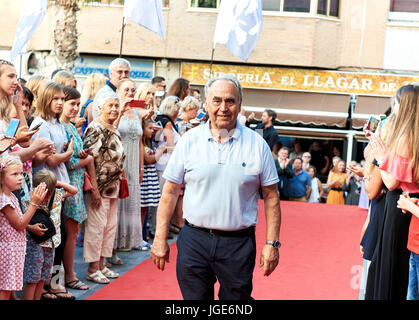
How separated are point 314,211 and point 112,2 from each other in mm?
11845

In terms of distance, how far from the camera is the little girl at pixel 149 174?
888 centimetres

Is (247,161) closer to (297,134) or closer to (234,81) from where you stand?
(234,81)

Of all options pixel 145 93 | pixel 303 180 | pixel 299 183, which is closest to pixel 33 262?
pixel 145 93

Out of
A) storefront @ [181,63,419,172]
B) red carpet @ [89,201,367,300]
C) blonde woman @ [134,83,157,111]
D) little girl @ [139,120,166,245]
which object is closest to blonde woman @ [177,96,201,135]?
little girl @ [139,120,166,245]

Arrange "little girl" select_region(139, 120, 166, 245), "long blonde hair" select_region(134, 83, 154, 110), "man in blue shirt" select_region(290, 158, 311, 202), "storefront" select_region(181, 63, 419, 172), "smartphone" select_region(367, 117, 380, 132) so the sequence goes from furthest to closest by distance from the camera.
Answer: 1. "storefront" select_region(181, 63, 419, 172)
2. "man in blue shirt" select_region(290, 158, 311, 202)
3. "little girl" select_region(139, 120, 166, 245)
4. "long blonde hair" select_region(134, 83, 154, 110)
5. "smartphone" select_region(367, 117, 380, 132)

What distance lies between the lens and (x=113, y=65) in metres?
8.44

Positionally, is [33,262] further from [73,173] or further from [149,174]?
[149,174]

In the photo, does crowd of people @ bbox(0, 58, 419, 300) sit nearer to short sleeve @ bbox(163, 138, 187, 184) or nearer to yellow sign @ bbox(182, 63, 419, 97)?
short sleeve @ bbox(163, 138, 187, 184)

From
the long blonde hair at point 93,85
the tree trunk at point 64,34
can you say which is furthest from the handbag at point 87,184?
the tree trunk at point 64,34

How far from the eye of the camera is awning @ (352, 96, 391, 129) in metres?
21.5

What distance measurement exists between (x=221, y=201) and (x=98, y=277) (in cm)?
310

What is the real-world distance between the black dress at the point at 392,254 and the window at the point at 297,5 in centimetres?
1754

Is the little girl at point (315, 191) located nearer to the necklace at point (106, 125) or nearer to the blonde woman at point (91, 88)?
the blonde woman at point (91, 88)

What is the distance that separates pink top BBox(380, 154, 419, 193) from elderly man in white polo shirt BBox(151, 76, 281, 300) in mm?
956
